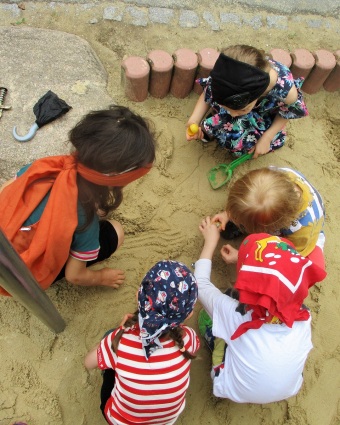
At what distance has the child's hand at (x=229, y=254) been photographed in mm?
1929

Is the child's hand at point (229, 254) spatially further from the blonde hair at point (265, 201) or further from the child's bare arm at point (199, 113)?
the child's bare arm at point (199, 113)

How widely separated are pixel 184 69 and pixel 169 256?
3.44 feet

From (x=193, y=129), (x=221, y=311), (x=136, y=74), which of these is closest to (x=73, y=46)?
(x=136, y=74)

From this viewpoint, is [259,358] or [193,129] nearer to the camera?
[259,358]

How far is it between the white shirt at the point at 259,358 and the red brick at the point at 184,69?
4.40ft

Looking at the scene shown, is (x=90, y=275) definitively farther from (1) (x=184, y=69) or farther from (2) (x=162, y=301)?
(1) (x=184, y=69)

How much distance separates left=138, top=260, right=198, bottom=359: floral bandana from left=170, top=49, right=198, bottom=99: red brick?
54.3 inches

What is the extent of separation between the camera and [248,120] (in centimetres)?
209

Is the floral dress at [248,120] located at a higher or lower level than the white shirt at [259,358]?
higher

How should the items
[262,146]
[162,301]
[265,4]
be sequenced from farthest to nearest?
1. [265,4]
2. [262,146]
3. [162,301]

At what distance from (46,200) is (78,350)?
30.2 inches

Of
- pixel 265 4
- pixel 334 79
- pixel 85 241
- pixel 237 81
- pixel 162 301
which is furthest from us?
pixel 265 4

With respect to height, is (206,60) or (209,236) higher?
(206,60)

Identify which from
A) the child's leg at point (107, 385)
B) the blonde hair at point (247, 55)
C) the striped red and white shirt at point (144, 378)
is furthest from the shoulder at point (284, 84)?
the child's leg at point (107, 385)
